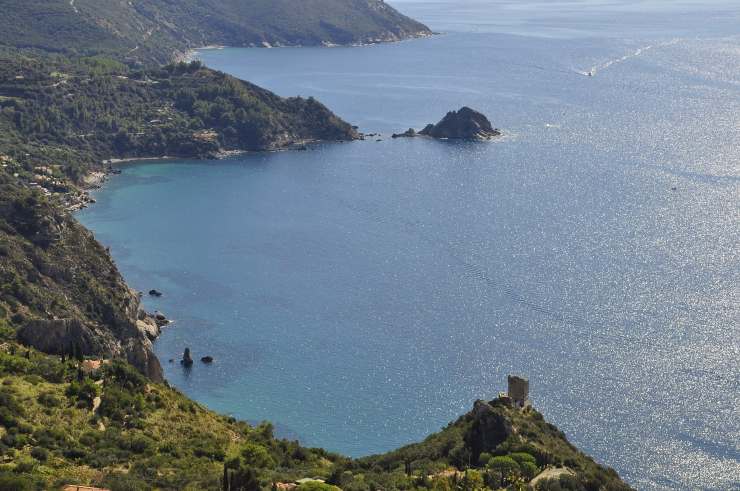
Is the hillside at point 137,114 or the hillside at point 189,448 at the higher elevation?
the hillside at point 137,114

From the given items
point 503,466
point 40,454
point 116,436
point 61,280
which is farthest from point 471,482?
point 61,280

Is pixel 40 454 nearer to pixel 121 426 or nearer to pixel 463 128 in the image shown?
pixel 121 426

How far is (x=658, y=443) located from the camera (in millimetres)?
67875

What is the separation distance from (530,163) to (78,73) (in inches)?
3197

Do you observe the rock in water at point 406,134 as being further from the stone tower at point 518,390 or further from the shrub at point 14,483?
the shrub at point 14,483

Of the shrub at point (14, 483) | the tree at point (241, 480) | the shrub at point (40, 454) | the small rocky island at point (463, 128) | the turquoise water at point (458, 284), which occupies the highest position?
the small rocky island at point (463, 128)

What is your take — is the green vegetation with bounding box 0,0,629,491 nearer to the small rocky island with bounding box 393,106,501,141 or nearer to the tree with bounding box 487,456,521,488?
the tree with bounding box 487,456,521,488

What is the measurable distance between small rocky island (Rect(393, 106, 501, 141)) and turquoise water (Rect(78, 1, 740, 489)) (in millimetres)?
8766

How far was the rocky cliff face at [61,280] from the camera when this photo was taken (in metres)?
73.4

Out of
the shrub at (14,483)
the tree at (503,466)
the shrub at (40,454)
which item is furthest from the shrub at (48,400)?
the tree at (503,466)

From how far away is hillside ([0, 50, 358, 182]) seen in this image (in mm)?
154000

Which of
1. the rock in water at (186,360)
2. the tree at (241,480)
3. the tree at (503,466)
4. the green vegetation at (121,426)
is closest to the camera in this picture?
the tree at (241,480)

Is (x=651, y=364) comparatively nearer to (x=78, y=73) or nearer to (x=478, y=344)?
(x=478, y=344)

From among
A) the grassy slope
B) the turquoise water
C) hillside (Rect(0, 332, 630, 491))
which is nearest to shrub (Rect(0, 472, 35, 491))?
the grassy slope
